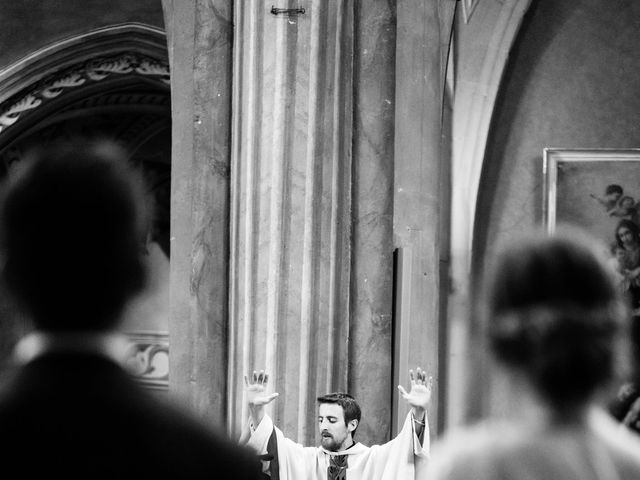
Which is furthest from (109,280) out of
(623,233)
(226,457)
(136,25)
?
(136,25)

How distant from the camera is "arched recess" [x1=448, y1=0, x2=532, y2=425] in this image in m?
7.22

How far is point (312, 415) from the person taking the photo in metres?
5.10

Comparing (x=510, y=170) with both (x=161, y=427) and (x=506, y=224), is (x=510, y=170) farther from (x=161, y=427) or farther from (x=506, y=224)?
(x=161, y=427)

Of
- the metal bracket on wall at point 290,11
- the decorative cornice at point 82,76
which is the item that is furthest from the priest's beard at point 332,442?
the decorative cornice at point 82,76

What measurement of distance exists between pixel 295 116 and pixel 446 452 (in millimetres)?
4098

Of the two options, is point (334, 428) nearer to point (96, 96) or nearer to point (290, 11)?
point (290, 11)

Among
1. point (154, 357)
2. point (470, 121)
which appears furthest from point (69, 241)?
point (154, 357)

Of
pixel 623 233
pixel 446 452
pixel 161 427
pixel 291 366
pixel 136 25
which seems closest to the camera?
pixel 161 427

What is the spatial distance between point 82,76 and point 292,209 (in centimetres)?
461

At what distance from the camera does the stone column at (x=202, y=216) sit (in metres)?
5.31

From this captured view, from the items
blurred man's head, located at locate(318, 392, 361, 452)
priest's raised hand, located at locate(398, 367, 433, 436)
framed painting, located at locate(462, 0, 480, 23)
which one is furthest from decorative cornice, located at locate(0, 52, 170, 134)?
priest's raised hand, located at locate(398, 367, 433, 436)

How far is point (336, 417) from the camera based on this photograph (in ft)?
16.0

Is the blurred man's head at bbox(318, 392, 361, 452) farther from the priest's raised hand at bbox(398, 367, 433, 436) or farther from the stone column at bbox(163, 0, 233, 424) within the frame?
the stone column at bbox(163, 0, 233, 424)

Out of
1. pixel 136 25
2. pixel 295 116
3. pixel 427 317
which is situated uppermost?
pixel 136 25
